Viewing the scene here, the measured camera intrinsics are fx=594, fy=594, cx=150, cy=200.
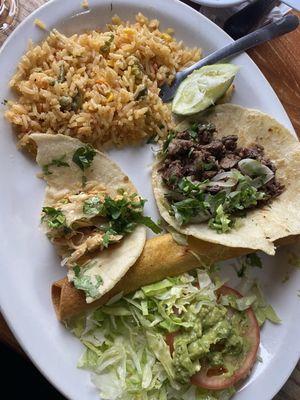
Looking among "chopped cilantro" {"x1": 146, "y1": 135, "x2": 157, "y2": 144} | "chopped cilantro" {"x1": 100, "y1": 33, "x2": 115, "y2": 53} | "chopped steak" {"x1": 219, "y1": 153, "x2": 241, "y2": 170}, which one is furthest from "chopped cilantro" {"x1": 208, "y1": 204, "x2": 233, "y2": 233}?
"chopped cilantro" {"x1": 100, "y1": 33, "x2": 115, "y2": 53}

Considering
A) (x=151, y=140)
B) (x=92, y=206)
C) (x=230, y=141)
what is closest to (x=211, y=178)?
(x=230, y=141)

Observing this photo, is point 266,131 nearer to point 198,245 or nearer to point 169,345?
point 198,245

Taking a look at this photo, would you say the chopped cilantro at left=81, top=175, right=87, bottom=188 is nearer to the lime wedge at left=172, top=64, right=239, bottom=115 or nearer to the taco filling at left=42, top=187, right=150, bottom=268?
the taco filling at left=42, top=187, right=150, bottom=268

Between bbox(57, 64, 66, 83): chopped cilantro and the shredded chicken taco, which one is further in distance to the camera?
bbox(57, 64, 66, 83): chopped cilantro

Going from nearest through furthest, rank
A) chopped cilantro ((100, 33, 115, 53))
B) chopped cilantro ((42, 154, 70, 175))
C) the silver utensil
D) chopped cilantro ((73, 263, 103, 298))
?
chopped cilantro ((73, 263, 103, 298)) < chopped cilantro ((42, 154, 70, 175)) < chopped cilantro ((100, 33, 115, 53)) < the silver utensil

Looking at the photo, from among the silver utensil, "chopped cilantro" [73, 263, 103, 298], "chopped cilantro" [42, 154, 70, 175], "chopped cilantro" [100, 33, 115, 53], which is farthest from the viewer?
the silver utensil

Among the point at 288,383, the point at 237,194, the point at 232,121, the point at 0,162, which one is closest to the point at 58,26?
the point at 0,162

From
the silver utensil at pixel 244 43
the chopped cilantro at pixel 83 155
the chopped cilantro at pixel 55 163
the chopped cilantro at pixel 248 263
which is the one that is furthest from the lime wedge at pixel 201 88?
the chopped cilantro at pixel 248 263
